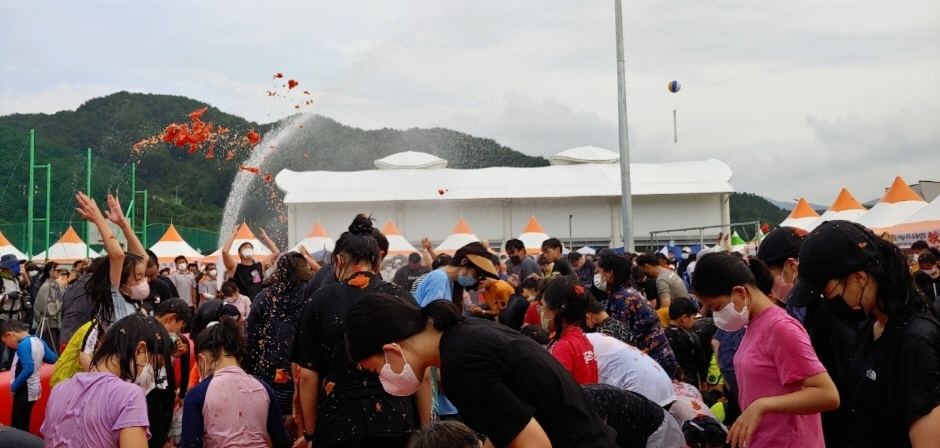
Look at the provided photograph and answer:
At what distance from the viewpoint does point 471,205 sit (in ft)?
165

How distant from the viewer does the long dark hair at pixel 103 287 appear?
5.35 metres

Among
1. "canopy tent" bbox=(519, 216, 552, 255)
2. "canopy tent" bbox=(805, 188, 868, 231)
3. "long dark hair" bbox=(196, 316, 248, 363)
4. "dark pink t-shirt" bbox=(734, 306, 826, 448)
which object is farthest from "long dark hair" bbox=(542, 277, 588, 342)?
"canopy tent" bbox=(519, 216, 552, 255)

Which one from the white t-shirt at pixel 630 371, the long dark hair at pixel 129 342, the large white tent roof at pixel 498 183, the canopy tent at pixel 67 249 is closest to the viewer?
the long dark hair at pixel 129 342

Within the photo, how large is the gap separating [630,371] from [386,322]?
85.8 inches

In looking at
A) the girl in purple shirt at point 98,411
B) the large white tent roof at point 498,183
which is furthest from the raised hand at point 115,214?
the large white tent roof at point 498,183

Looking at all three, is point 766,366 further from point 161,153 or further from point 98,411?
point 161,153

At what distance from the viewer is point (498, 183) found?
50594 mm

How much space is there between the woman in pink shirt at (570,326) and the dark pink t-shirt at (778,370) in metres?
1.18

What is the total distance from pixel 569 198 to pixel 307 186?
1525 cm

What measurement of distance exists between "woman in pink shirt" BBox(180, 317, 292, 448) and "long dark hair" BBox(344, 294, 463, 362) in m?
2.01

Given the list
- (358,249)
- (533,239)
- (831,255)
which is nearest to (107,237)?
(358,249)

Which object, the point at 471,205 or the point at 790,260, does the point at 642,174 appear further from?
the point at 790,260

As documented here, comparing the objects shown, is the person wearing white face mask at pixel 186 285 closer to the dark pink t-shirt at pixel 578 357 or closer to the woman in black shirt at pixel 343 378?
the woman in black shirt at pixel 343 378

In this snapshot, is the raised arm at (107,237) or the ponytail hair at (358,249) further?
the raised arm at (107,237)
